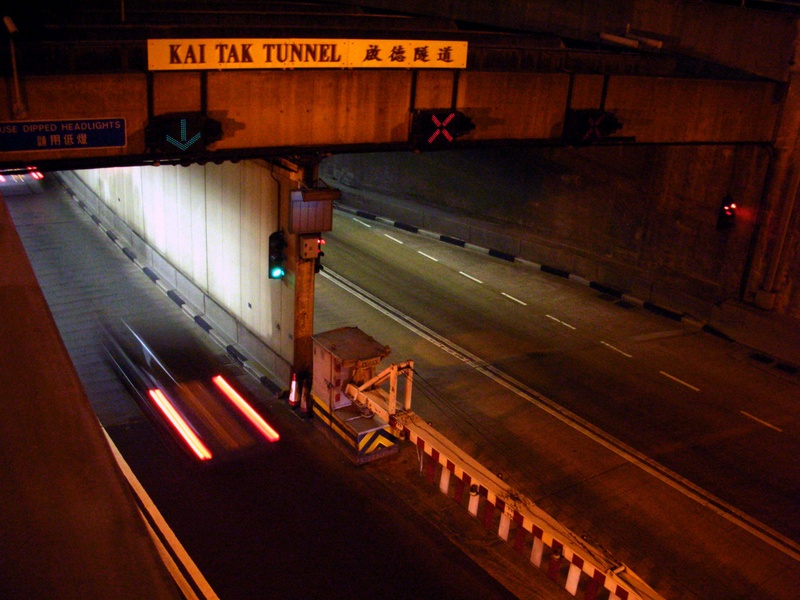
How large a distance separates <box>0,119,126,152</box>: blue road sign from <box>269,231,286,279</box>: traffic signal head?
343 cm

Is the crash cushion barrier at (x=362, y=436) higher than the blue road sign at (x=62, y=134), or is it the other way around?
the blue road sign at (x=62, y=134)

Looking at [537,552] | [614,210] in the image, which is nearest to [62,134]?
[537,552]

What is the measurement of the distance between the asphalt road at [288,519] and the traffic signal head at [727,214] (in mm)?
12778

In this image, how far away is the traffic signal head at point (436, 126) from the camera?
1516 cm

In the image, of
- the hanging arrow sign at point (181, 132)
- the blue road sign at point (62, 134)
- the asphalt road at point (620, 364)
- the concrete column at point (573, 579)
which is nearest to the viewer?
the concrete column at point (573, 579)

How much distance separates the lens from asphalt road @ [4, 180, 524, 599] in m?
10.9

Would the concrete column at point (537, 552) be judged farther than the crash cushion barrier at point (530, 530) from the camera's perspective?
Yes

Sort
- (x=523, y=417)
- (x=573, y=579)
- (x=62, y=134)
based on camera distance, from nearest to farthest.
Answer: (x=573, y=579)
(x=62, y=134)
(x=523, y=417)

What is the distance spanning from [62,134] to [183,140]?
1.84 meters

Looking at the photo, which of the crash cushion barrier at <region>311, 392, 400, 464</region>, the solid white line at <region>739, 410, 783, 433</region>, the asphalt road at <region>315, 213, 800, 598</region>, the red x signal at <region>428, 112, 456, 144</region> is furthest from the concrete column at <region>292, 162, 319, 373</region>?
the solid white line at <region>739, 410, 783, 433</region>

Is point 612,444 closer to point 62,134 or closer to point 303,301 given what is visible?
point 303,301

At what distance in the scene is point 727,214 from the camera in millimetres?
21156

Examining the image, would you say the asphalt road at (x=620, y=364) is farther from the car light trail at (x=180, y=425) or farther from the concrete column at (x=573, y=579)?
the car light trail at (x=180, y=425)

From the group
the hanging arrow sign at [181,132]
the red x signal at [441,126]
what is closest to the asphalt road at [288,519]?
the hanging arrow sign at [181,132]
